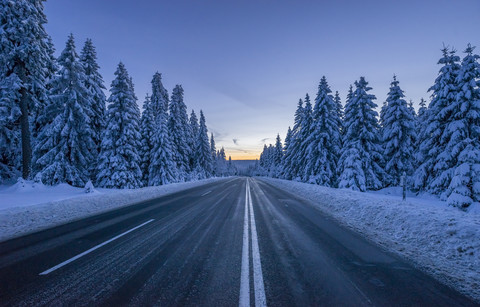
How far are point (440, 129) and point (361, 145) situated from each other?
21.4 feet

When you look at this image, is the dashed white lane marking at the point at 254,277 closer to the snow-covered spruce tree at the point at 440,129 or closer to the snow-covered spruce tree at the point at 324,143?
the snow-covered spruce tree at the point at 440,129

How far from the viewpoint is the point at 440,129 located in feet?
58.5

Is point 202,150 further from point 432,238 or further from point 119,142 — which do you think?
point 432,238

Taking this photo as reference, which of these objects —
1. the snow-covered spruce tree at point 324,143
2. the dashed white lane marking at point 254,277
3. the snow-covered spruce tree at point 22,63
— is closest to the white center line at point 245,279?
the dashed white lane marking at point 254,277

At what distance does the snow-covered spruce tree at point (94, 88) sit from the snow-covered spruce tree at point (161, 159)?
6.24 metres

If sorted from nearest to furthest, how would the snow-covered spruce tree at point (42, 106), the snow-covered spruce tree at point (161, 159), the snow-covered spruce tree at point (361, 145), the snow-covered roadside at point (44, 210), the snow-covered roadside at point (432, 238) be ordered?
the snow-covered roadside at point (432, 238)
the snow-covered roadside at point (44, 210)
the snow-covered spruce tree at point (42, 106)
the snow-covered spruce tree at point (361, 145)
the snow-covered spruce tree at point (161, 159)

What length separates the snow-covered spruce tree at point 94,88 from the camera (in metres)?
22.9

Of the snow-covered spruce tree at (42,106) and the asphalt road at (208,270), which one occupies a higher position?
the snow-covered spruce tree at (42,106)

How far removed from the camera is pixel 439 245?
16.7 feet

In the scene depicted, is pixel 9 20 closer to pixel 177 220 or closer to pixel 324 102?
pixel 177 220

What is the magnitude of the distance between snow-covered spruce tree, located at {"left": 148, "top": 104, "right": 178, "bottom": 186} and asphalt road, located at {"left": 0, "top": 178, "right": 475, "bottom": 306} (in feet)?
70.4

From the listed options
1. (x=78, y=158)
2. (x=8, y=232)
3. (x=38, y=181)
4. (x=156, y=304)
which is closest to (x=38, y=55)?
(x=78, y=158)

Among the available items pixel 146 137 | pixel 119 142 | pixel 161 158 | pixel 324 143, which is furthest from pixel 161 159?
pixel 324 143

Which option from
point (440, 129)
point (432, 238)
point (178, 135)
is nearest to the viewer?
point (432, 238)
